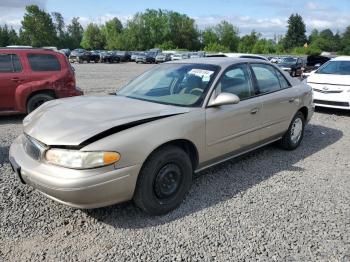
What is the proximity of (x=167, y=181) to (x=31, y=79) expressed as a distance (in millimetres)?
5572

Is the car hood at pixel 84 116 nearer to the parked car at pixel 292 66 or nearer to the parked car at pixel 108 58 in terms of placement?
the parked car at pixel 292 66

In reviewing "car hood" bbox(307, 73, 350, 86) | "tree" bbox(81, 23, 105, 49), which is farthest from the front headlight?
"tree" bbox(81, 23, 105, 49)

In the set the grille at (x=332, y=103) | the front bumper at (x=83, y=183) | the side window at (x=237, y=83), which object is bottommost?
the grille at (x=332, y=103)

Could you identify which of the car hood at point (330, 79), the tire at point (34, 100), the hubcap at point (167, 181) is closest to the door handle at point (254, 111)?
the hubcap at point (167, 181)

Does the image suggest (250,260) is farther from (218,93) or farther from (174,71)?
(174,71)

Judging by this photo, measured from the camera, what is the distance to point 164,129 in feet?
11.9

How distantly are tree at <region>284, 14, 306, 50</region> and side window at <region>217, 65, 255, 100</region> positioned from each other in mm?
113855

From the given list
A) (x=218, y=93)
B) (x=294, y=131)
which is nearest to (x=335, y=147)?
(x=294, y=131)

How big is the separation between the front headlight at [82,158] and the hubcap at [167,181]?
605 millimetres

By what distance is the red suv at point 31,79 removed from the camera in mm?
7902

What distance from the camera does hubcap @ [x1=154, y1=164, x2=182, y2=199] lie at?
3670mm

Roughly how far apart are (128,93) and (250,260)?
2594 millimetres

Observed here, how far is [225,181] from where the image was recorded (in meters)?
4.68

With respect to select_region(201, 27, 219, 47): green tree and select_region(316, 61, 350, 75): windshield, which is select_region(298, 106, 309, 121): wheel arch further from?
select_region(201, 27, 219, 47): green tree
